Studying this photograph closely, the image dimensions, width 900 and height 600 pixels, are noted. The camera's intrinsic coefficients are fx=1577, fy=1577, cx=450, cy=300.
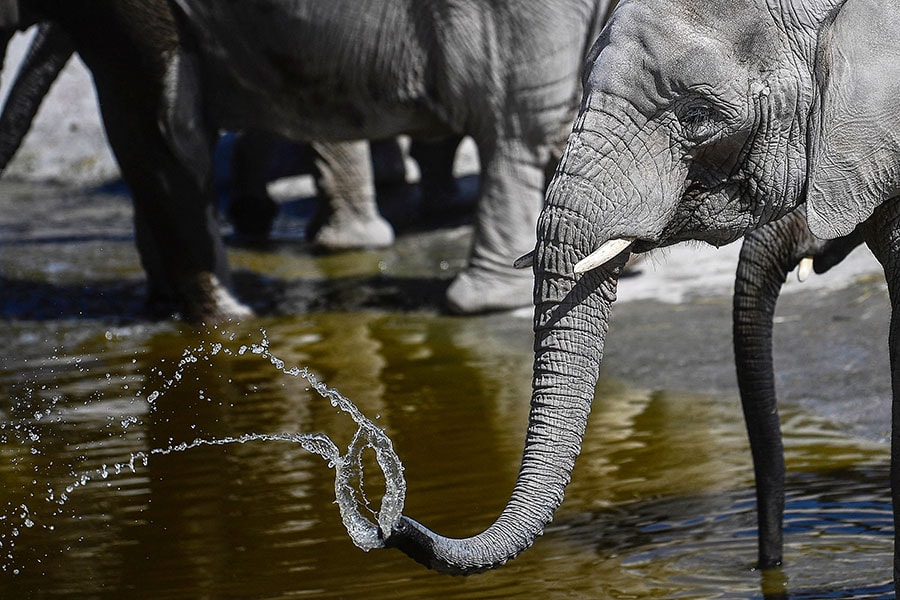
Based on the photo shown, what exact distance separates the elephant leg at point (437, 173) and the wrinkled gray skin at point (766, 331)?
7.07 metres

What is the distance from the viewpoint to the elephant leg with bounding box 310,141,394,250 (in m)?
10.7

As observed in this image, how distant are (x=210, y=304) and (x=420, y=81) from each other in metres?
1.72

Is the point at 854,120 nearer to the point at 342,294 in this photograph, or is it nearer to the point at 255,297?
the point at 342,294

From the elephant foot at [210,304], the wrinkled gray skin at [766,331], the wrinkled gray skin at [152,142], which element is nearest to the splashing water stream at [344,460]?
the elephant foot at [210,304]

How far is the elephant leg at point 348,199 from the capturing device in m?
10.7

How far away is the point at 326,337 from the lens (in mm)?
8305

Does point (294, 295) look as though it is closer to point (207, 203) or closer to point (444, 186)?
point (207, 203)

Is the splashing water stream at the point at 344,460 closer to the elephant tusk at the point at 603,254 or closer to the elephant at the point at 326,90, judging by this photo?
the elephant tusk at the point at 603,254

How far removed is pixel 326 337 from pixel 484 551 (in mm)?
5057

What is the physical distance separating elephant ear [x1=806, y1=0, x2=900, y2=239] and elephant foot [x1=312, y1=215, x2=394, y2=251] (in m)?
7.10

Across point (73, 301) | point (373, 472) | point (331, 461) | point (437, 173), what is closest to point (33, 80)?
point (73, 301)

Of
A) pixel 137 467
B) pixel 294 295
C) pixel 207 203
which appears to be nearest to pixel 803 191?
pixel 137 467


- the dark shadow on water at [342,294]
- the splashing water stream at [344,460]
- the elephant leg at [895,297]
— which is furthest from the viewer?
the dark shadow on water at [342,294]

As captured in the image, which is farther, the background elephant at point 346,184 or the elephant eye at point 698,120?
the background elephant at point 346,184
